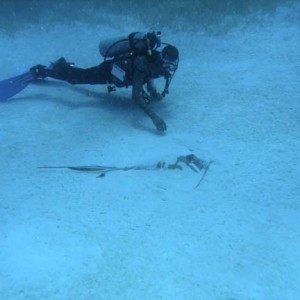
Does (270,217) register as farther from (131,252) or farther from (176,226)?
(131,252)

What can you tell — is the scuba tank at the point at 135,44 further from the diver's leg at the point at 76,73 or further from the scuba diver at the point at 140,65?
the diver's leg at the point at 76,73

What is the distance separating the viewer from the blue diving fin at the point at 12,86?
282 inches

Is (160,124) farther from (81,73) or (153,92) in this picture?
(81,73)

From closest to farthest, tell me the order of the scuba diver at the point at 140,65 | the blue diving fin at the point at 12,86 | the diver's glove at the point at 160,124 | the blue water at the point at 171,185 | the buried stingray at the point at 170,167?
the blue water at the point at 171,185
the buried stingray at the point at 170,167
the diver's glove at the point at 160,124
the scuba diver at the point at 140,65
the blue diving fin at the point at 12,86

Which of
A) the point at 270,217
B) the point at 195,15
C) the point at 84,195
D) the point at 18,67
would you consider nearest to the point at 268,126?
the point at 270,217

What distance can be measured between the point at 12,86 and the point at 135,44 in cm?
310

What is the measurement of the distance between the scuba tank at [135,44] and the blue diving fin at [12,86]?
2298 millimetres

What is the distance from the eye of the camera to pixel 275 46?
8.24 meters

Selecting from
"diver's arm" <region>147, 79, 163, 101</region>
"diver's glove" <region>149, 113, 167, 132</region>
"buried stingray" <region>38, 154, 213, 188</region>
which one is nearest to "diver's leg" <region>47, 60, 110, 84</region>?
"diver's arm" <region>147, 79, 163, 101</region>

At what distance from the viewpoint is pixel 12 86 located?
7.32 metres

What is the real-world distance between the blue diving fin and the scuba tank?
2.30 meters

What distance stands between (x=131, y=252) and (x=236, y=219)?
1214mm

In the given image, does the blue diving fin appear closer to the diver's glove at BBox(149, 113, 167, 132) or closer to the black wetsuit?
the black wetsuit

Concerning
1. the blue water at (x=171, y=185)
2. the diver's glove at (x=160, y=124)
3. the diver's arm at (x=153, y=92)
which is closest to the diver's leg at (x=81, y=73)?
the blue water at (x=171, y=185)
